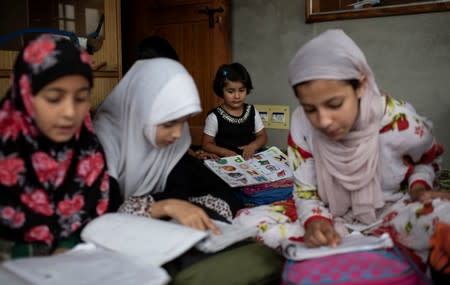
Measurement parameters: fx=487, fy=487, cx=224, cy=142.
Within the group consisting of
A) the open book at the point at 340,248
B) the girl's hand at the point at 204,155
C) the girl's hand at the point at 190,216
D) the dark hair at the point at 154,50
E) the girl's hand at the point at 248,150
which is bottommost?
the girl's hand at the point at 204,155

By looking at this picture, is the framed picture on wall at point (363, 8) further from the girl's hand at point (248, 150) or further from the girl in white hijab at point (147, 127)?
the girl in white hijab at point (147, 127)

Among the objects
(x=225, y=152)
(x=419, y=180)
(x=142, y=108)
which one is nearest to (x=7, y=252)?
(x=142, y=108)

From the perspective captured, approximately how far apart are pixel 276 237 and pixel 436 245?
480 millimetres

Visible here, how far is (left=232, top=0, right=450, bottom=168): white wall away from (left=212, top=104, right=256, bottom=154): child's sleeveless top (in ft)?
1.62

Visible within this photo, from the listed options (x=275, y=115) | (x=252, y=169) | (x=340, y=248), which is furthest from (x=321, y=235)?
(x=275, y=115)

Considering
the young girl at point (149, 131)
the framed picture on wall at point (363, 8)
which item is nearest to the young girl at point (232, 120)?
the framed picture on wall at point (363, 8)

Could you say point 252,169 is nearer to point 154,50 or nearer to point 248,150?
point 248,150

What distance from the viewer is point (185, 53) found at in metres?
3.30

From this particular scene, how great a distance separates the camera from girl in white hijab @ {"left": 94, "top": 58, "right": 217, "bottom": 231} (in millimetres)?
1351

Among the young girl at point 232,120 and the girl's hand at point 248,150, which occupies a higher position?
the young girl at point 232,120

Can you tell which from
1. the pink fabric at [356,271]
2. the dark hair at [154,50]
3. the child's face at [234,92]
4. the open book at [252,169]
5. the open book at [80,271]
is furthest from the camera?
the child's face at [234,92]

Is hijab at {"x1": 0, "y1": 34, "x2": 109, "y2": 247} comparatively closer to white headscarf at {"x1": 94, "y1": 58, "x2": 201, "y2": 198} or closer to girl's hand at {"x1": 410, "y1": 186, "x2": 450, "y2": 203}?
white headscarf at {"x1": 94, "y1": 58, "x2": 201, "y2": 198}

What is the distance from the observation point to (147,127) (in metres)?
1.38

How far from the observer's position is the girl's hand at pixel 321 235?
1152mm
